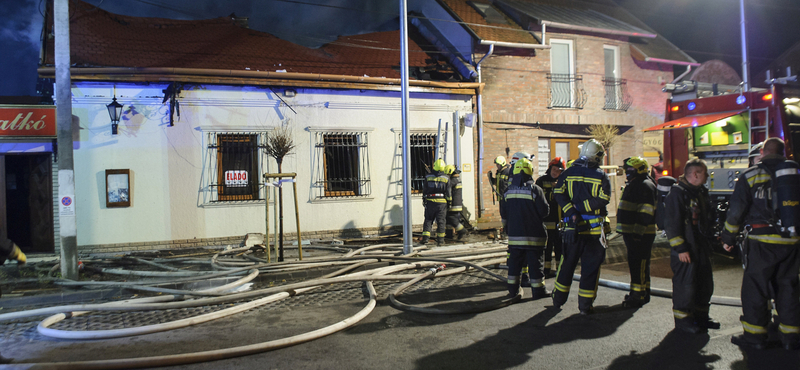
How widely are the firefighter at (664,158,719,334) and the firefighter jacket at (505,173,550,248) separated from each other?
127 centimetres

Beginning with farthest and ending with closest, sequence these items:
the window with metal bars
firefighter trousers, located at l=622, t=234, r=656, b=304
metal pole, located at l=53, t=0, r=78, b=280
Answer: the window with metal bars < metal pole, located at l=53, t=0, r=78, b=280 < firefighter trousers, located at l=622, t=234, r=656, b=304

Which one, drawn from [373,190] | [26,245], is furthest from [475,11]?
[26,245]

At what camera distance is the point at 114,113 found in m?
9.33

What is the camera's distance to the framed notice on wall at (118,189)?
9.52 m

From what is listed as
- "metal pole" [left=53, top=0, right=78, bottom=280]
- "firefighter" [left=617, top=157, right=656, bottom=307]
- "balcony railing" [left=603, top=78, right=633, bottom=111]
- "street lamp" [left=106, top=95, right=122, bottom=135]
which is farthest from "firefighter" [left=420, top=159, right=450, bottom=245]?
"balcony railing" [left=603, top=78, right=633, bottom=111]

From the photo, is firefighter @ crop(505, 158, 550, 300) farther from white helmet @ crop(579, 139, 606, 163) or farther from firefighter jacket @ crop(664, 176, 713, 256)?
firefighter jacket @ crop(664, 176, 713, 256)

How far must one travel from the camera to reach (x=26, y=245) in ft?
31.4

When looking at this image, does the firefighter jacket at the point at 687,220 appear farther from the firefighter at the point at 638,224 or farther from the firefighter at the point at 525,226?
the firefighter at the point at 525,226

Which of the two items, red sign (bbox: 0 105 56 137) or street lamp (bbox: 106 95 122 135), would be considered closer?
red sign (bbox: 0 105 56 137)

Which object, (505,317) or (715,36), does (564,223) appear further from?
(715,36)

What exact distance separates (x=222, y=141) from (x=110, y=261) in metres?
3.38

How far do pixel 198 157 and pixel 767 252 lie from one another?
9807 mm

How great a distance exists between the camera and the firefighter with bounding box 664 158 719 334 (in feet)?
13.4

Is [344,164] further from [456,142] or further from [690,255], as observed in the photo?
[690,255]
